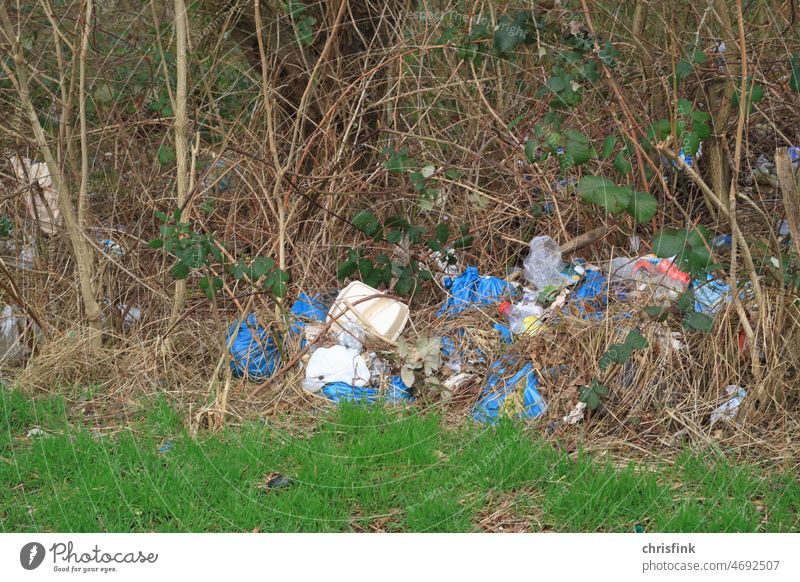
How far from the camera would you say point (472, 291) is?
4344 mm

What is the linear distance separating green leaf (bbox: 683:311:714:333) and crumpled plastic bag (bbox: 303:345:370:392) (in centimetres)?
135

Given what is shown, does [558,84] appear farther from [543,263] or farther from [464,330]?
[464,330]

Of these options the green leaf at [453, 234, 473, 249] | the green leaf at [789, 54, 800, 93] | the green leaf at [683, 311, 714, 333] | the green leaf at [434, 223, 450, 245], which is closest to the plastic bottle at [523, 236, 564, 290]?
the green leaf at [453, 234, 473, 249]

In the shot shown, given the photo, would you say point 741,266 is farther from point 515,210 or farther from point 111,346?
point 111,346

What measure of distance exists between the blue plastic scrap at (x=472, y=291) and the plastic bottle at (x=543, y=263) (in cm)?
12

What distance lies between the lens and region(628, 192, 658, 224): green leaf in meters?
3.38

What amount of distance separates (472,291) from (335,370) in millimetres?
852

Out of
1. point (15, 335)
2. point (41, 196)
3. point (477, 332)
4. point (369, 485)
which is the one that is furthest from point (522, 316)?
point (41, 196)

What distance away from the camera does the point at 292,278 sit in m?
4.42

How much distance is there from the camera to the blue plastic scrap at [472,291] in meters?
4.27

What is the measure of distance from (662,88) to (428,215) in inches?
51.6

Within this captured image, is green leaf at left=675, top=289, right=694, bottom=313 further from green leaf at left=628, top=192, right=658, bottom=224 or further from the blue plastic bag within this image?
the blue plastic bag

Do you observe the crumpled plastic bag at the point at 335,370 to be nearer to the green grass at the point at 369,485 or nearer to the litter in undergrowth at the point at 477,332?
the litter in undergrowth at the point at 477,332

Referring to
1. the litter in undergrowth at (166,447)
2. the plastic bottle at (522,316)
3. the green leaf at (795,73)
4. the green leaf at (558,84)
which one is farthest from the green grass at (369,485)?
the green leaf at (795,73)
